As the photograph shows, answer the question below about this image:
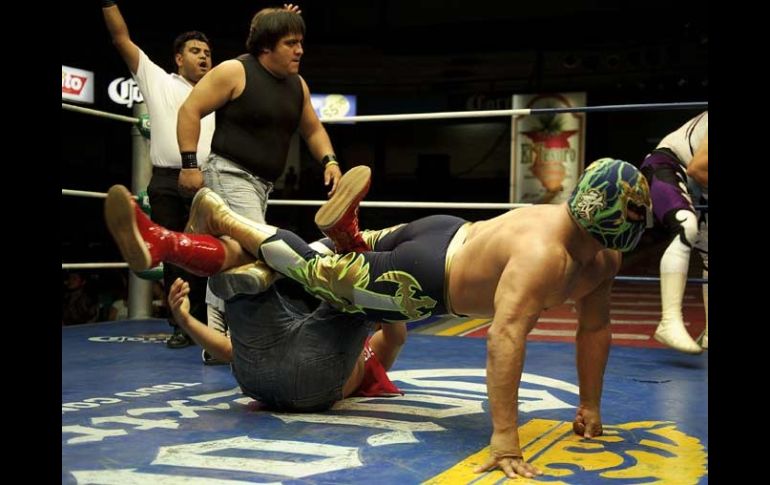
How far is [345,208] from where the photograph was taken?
1.92 m

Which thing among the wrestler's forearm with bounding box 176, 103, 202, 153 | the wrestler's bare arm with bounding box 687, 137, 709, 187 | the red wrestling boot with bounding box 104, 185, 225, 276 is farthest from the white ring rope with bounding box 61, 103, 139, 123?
the wrestler's bare arm with bounding box 687, 137, 709, 187

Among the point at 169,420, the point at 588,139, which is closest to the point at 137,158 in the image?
the point at 169,420

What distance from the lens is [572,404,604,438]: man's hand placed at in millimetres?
1845

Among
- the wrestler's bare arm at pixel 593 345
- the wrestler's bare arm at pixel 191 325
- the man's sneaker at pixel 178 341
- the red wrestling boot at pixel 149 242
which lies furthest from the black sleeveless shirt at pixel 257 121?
the wrestler's bare arm at pixel 593 345

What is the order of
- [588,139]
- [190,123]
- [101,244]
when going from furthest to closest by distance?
[588,139] < [101,244] < [190,123]

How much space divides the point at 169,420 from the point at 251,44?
1223 mm

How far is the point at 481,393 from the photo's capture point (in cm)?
235

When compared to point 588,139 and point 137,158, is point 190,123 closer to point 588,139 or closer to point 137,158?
point 137,158

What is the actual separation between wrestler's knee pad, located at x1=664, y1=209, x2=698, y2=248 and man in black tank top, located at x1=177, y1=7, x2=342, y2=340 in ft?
3.96

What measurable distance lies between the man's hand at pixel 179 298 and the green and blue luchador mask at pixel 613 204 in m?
0.97

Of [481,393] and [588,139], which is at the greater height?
[588,139]

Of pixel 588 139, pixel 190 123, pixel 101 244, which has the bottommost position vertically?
pixel 101 244

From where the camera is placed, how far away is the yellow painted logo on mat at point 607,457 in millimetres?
1499

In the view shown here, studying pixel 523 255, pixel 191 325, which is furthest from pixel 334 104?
pixel 523 255
